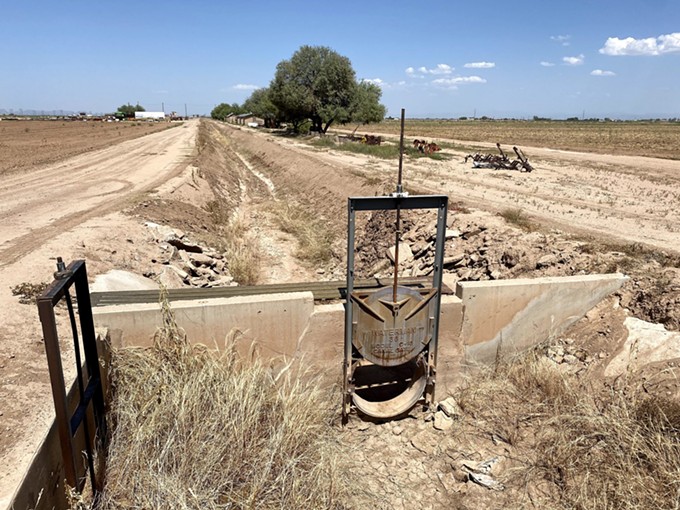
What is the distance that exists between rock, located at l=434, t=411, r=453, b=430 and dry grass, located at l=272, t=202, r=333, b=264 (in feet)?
19.7

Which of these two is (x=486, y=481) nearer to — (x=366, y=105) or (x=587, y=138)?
(x=366, y=105)

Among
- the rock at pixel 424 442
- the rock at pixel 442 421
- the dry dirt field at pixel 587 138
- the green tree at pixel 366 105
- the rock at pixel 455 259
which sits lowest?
the rock at pixel 424 442

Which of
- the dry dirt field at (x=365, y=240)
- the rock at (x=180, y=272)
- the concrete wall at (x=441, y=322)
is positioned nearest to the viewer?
the dry dirt field at (x=365, y=240)

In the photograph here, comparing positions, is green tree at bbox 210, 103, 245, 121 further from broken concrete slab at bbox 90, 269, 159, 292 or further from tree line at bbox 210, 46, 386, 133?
broken concrete slab at bbox 90, 269, 159, 292

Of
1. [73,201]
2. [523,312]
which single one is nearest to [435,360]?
[523,312]

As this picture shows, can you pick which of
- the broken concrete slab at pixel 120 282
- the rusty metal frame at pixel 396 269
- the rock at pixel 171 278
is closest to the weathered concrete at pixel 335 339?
the rusty metal frame at pixel 396 269

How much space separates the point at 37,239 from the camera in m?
7.92

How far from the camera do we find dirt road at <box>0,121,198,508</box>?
331 centimetres

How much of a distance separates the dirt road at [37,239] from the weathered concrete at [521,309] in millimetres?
4621

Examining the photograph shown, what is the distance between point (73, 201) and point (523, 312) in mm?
Result: 11175

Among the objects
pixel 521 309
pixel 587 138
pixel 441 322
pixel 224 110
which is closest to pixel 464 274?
pixel 521 309

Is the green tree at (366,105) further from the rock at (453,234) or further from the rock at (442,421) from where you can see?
the rock at (442,421)

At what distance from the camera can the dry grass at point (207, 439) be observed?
356 centimetres

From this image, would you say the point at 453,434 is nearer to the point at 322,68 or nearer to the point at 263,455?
the point at 263,455
